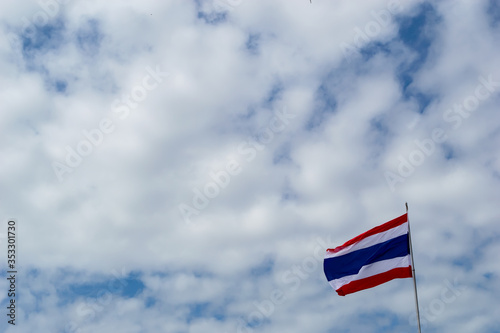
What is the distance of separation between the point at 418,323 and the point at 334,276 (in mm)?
9372

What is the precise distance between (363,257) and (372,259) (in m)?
0.73

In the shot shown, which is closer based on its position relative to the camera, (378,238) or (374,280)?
(374,280)

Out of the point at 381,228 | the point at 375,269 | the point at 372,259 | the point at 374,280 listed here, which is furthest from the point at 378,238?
the point at 374,280

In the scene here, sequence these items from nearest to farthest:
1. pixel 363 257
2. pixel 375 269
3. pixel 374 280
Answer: pixel 374 280 < pixel 375 269 < pixel 363 257

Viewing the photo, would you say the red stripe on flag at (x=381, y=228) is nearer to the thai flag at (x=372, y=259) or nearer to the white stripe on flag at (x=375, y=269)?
the thai flag at (x=372, y=259)

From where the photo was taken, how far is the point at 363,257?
5012 centimetres

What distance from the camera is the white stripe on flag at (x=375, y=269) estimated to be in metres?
48.6

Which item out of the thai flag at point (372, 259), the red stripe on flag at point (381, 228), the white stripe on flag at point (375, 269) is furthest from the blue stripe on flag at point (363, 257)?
the red stripe on flag at point (381, 228)

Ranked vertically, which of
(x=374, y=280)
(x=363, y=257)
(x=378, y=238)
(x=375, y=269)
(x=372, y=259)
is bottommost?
(x=374, y=280)

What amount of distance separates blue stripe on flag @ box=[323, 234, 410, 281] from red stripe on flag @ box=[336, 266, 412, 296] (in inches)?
35.0

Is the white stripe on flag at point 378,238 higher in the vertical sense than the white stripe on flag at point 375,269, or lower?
higher

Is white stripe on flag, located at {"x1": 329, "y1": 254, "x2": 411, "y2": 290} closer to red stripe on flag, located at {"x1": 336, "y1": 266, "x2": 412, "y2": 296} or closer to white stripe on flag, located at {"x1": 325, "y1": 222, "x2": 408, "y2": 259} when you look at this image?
red stripe on flag, located at {"x1": 336, "y1": 266, "x2": 412, "y2": 296}

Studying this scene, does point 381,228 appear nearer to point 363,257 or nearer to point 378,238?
point 378,238

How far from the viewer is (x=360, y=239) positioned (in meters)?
50.3
